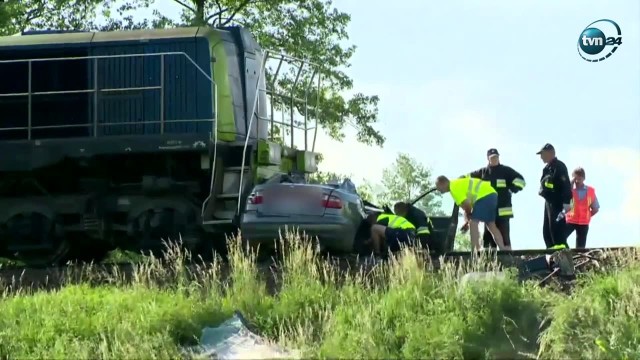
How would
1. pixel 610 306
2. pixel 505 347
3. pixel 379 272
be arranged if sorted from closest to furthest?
pixel 505 347, pixel 610 306, pixel 379 272

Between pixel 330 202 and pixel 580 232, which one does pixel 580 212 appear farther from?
pixel 330 202

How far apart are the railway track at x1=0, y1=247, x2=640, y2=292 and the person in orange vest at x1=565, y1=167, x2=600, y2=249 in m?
1.87

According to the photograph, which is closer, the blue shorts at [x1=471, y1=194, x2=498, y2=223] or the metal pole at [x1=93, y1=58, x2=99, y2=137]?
the blue shorts at [x1=471, y1=194, x2=498, y2=223]

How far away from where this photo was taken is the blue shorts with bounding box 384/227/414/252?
47.7 feet

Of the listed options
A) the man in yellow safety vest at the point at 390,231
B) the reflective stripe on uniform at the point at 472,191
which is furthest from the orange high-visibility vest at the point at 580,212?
the man in yellow safety vest at the point at 390,231

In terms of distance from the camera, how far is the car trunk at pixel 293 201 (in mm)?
14562

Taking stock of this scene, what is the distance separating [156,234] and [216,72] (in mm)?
2424

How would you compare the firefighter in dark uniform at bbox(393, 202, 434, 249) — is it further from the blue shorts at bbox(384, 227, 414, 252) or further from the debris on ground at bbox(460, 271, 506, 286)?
the debris on ground at bbox(460, 271, 506, 286)

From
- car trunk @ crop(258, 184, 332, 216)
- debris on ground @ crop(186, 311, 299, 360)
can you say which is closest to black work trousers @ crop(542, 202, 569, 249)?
car trunk @ crop(258, 184, 332, 216)

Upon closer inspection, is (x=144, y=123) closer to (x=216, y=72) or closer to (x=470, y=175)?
(x=216, y=72)

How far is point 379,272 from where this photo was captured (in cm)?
1245

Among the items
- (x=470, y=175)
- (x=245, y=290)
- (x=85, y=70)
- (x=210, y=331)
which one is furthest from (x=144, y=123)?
(x=210, y=331)

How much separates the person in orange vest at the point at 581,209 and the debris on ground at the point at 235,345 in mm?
6855

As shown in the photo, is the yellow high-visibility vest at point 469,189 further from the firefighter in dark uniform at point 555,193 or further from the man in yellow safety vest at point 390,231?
the firefighter in dark uniform at point 555,193
